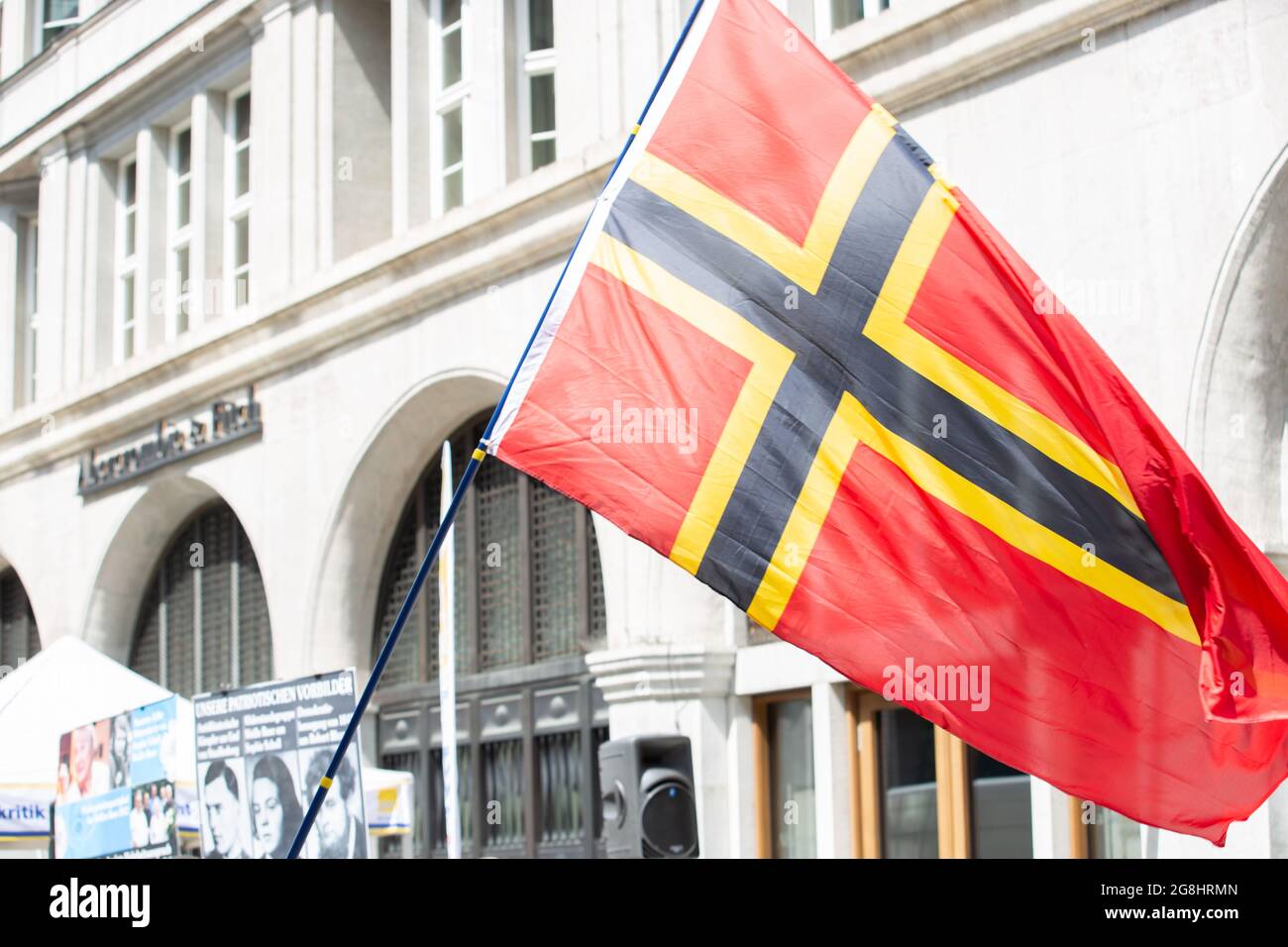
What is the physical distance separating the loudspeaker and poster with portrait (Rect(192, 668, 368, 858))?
1778mm

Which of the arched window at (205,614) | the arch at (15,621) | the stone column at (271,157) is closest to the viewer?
the stone column at (271,157)

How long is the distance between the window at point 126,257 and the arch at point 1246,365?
599 inches

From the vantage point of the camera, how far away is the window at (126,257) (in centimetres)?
2236

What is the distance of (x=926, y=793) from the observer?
12500 millimetres

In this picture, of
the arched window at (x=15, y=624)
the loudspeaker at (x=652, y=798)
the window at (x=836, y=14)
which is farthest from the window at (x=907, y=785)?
the arched window at (x=15, y=624)

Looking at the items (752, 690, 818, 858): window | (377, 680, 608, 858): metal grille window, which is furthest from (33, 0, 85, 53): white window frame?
(752, 690, 818, 858): window

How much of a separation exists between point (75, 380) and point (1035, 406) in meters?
17.8

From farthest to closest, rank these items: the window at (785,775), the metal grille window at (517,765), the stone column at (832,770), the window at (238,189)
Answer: the window at (238,189), the metal grille window at (517,765), the window at (785,775), the stone column at (832,770)

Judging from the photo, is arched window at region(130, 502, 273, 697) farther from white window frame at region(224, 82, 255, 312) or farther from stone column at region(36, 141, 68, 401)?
stone column at region(36, 141, 68, 401)

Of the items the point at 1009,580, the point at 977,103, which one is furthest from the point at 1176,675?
the point at 977,103

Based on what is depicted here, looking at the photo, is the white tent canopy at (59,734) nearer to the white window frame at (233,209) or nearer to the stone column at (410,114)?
the stone column at (410,114)

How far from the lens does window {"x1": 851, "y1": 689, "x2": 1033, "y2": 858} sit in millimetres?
11883

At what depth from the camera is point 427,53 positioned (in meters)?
17.5
